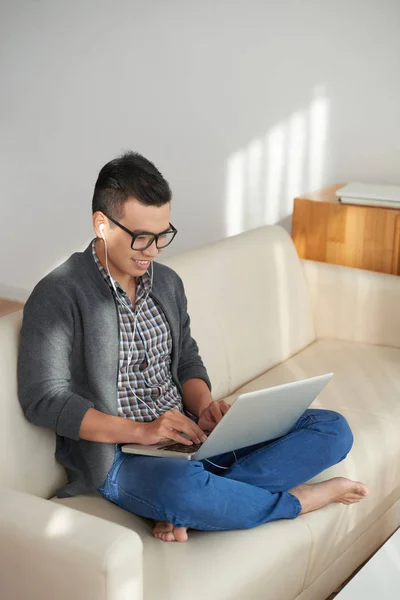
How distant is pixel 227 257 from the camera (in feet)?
8.86

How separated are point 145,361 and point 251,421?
321 millimetres

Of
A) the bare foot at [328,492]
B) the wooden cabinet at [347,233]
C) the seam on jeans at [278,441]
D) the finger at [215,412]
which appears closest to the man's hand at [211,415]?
the finger at [215,412]

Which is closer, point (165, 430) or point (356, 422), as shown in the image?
point (165, 430)

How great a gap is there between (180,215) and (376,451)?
2093mm

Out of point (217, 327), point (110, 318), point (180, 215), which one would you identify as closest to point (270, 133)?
point (180, 215)

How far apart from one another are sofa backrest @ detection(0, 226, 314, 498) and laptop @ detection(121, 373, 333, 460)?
1.14 feet

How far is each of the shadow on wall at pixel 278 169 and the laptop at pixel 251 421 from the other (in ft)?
6.31

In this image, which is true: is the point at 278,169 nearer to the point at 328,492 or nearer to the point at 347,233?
the point at 347,233

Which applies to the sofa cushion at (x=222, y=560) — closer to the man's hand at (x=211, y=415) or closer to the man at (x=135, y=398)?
the man at (x=135, y=398)

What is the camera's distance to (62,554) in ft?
4.69

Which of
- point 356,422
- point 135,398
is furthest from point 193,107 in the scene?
point 135,398

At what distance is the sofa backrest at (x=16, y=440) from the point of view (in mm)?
1808

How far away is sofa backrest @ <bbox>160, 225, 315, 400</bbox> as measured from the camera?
253cm

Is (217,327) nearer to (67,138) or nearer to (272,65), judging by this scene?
(272,65)
